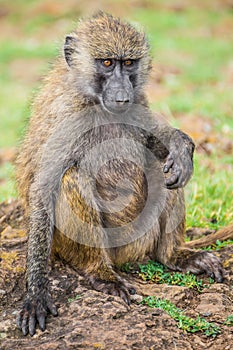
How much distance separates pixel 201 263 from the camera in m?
4.27

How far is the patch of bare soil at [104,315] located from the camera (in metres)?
3.36

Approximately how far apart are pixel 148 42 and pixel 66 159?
46.6 inches

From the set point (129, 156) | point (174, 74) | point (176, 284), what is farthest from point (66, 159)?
point (174, 74)

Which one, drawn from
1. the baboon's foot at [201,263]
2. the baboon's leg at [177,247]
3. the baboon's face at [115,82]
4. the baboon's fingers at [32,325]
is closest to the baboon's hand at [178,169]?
the baboon's leg at [177,247]

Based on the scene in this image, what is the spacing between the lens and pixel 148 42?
4.64 metres

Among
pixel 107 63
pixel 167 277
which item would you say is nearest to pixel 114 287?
pixel 167 277

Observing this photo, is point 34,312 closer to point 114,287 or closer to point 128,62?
point 114,287

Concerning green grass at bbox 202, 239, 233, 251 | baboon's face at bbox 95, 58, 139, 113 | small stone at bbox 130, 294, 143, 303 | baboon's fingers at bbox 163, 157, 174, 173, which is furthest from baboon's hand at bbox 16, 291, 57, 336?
green grass at bbox 202, 239, 233, 251

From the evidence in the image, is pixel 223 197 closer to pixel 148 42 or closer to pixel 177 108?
pixel 148 42

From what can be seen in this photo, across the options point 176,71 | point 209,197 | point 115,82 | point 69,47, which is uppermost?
point 176,71

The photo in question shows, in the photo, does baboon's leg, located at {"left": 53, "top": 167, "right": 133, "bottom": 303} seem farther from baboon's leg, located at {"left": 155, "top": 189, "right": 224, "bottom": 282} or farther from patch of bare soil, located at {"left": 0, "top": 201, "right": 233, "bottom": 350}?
baboon's leg, located at {"left": 155, "top": 189, "right": 224, "bottom": 282}

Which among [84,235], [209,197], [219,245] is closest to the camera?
[84,235]

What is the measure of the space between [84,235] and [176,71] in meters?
8.96

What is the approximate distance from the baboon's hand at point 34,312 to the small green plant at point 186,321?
603 millimetres
